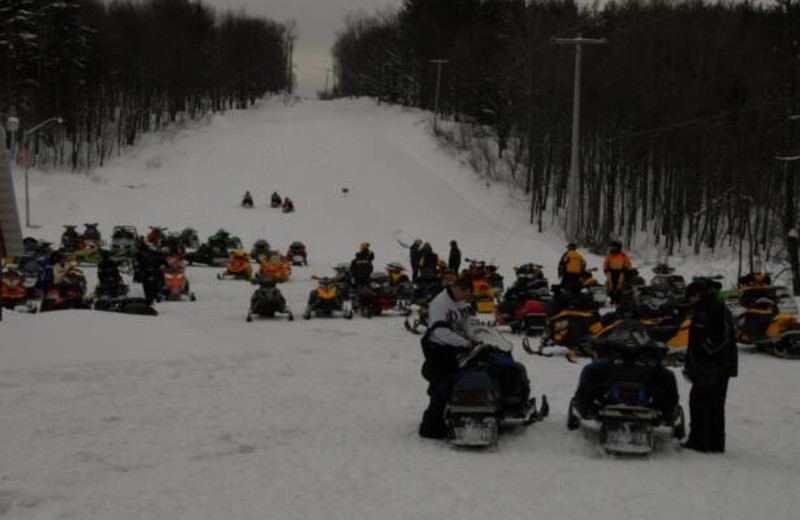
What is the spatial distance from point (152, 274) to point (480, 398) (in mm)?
14281

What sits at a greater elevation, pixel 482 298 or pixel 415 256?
pixel 415 256

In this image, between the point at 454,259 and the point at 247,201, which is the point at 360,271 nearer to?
the point at 454,259

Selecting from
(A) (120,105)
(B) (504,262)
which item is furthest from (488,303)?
(A) (120,105)

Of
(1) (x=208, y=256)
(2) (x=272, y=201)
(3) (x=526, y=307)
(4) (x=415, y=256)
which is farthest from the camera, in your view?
(2) (x=272, y=201)

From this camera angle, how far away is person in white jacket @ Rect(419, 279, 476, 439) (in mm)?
8086

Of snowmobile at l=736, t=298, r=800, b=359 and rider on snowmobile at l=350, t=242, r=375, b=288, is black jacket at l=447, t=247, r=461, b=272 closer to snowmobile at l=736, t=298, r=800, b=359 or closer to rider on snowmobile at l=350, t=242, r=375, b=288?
rider on snowmobile at l=350, t=242, r=375, b=288

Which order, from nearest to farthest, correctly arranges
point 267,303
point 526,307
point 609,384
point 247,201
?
point 609,384 → point 526,307 → point 267,303 → point 247,201

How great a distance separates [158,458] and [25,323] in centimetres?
740

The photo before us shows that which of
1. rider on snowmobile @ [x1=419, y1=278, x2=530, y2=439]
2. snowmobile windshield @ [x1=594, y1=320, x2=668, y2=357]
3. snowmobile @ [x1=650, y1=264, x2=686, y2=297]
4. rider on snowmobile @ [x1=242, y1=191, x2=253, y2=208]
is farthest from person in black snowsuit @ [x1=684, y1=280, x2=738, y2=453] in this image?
rider on snowmobile @ [x1=242, y1=191, x2=253, y2=208]

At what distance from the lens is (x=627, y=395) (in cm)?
765

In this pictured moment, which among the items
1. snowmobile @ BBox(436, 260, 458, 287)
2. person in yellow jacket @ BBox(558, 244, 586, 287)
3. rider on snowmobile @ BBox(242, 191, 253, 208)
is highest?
rider on snowmobile @ BBox(242, 191, 253, 208)

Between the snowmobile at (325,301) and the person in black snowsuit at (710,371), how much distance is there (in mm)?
11421

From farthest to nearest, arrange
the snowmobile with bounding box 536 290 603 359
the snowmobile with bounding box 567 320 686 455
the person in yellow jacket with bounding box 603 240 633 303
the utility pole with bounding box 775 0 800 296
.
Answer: the utility pole with bounding box 775 0 800 296
the person in yellow jacket with bounding box 603 240 633 303
the snowmobile with bounding box 536 290 603 359
the snowmobile with bounding box 567 320 686 455

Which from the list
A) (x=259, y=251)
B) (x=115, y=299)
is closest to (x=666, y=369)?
(x=115, y=299)
